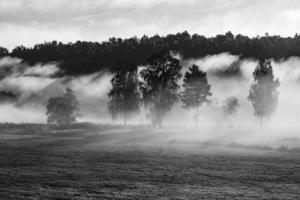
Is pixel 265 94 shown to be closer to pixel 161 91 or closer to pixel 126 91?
pixel 161 91

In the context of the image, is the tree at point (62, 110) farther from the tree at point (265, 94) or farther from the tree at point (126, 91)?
the tree at point (265, 94)

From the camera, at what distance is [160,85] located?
3585 inches

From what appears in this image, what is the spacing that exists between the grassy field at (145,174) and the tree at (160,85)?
37200mm

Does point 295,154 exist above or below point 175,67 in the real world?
below

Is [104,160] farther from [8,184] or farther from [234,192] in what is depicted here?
[234,192]

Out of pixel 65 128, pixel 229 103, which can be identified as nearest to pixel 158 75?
pixel 65 128

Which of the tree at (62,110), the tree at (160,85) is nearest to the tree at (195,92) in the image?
the tree at (160,85)

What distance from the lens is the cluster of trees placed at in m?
91.0

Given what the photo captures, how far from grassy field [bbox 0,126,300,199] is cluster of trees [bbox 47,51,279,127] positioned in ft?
126

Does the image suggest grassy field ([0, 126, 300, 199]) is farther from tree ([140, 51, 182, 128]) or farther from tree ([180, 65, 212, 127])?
tree ([180, 65, 212, 127])

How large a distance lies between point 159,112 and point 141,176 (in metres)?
56.2

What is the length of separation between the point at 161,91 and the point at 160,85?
1202 mm

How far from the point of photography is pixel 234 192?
94.1ft

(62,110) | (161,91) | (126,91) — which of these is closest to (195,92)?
(161,91)
